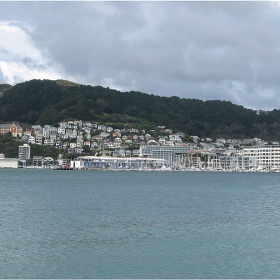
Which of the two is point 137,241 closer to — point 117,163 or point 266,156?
point 117,163

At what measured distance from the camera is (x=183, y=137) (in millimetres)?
168500

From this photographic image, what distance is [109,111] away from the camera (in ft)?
597

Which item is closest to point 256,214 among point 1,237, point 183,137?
point 1,237

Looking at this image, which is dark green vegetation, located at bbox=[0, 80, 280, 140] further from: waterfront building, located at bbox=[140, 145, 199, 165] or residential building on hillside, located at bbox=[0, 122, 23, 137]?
waterfront building, located at bbox=[140, 145, 199, 165]

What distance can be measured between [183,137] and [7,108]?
65584mm

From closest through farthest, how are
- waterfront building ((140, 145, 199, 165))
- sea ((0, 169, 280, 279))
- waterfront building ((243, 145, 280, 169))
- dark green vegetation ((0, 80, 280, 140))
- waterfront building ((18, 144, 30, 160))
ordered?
sea ((0, 169, 280, 279)), waterfront building ((243, 145, 280, 169)), waterfront building ((18, 144, 30, 160)), waterfront building ((140, 145, 199, 165)), dark green vegetation ((0, 80, 280, 140))

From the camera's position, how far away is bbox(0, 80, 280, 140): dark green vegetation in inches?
6875

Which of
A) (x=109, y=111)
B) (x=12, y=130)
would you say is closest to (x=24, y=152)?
(x=12, y=130)

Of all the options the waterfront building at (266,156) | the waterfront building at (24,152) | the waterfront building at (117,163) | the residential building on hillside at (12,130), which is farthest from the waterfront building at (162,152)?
the residential building on hillside at (12,130)

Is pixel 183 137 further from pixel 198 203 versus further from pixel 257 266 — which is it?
pixel 257 266

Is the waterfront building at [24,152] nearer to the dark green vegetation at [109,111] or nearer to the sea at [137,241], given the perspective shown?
the dark green vegetation at [109,111]

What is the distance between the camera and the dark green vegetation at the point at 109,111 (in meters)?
175

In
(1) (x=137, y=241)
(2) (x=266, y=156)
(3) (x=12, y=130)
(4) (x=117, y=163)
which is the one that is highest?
(3) (x=12, y=130)

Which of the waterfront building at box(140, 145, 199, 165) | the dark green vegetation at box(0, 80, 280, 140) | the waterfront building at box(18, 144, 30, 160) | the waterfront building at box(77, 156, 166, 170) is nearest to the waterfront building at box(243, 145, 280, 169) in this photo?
the waterfront building at box(140, 145, 199, 165)
